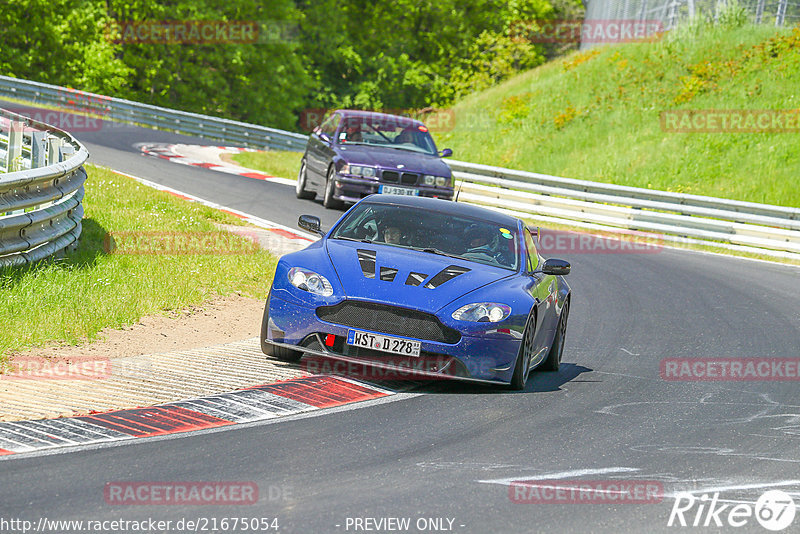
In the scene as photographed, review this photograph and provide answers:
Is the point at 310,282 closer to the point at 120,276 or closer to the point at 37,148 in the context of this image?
the point at 120,276

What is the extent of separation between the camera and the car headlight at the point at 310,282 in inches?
324

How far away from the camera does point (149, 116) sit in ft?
120

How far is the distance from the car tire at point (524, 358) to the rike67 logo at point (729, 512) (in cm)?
267

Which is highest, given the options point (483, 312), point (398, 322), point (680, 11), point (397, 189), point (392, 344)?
point (680, 11)

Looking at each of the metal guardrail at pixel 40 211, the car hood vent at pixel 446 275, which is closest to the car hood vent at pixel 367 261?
the car hood vent at pixel 446 275

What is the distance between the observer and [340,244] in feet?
29.9

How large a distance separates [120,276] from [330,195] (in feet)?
27.9

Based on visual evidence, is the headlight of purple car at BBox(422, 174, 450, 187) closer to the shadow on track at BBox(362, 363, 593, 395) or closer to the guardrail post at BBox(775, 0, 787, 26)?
the shadow on track at BBox(362, 363, 593, 395)

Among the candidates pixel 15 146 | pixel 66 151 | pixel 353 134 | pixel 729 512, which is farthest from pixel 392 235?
pixel 353 134

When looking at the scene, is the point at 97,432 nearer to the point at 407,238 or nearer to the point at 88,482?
the point at 88,482

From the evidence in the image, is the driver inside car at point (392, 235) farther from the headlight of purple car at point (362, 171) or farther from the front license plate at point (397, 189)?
the headlight of purple car at point (362, 171)

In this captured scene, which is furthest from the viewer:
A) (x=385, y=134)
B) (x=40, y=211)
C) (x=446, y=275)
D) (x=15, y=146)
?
(x=385, y=134)

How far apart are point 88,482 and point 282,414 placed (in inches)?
74.7

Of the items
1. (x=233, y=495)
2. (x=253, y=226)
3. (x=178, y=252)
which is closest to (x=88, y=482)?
(x=233, y=495)
